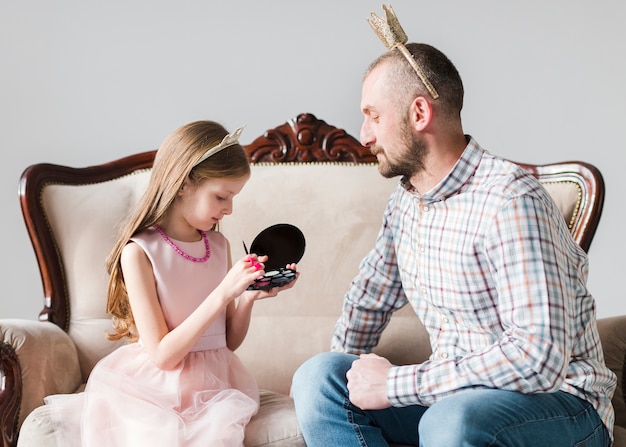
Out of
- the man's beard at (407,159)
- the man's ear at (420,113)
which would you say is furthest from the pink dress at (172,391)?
the man's ear at (420,113)

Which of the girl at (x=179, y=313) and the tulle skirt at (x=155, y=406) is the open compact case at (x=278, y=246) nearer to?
the girl at (x=179, y=313)

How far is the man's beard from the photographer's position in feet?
5.90

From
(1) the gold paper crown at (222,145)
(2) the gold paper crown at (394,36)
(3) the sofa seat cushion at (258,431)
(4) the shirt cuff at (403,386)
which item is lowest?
(3) the sofa seat cushion at (258,431)

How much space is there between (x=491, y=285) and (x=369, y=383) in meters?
0.34

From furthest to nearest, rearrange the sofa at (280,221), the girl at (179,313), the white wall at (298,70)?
the white wall at (298,70) → the sofa at (280,221) → the girl at (179,313)

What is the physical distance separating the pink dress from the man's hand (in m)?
0.26

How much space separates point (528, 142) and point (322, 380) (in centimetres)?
162

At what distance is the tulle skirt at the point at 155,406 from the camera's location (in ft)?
5.33

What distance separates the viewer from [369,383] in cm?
162

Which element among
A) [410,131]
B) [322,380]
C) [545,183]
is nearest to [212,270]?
[322,380]

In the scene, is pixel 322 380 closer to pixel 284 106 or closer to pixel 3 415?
pixel 3 415

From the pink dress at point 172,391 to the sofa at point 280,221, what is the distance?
0.36m

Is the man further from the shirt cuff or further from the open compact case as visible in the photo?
the open compact case

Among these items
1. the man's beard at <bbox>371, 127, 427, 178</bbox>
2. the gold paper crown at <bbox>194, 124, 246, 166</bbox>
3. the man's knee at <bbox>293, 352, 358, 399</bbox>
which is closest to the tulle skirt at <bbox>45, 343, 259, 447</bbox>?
the man's knee at <bbox>293, 352, 358, 399</bbox>
